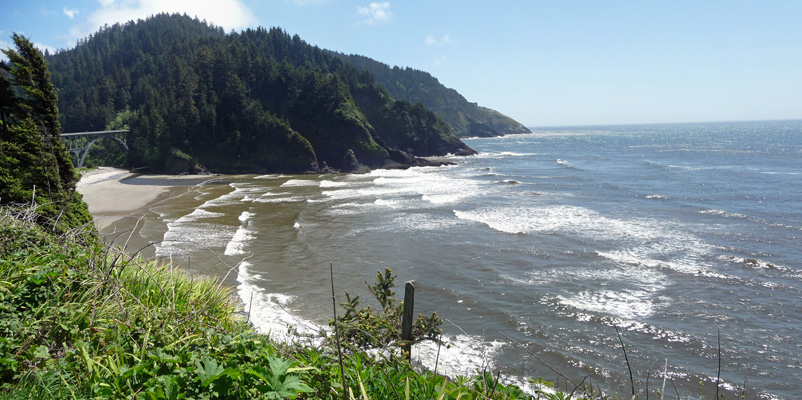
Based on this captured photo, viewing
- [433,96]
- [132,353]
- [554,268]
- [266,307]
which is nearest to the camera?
[132,353]

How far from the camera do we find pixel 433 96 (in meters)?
189

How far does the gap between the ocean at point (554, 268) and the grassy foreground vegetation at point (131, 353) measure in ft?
2.94

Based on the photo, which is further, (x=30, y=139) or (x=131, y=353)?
(x=30, y=139)

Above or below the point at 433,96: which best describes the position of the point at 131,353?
below

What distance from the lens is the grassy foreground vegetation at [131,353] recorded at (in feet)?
9.52

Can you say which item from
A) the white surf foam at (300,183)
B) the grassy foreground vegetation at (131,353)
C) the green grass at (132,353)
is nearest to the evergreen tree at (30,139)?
the green grass at (132,353)

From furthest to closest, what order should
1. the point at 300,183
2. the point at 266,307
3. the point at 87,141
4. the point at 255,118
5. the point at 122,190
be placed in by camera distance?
1. the point at 255,118
2. the point at 87,141
3. the point at 300,183
4. the point at 122,190
5. the point at 266,307

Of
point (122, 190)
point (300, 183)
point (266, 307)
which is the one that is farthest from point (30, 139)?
point (300, 183)

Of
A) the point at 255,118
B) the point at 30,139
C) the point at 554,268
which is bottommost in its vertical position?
the point at 554,268

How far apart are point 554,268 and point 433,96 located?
17920 centimetres

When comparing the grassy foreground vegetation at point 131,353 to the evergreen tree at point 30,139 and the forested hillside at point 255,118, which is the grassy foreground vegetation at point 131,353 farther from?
the forested hillside at point 255,118

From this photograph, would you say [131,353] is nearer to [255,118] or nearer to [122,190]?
[122,190]

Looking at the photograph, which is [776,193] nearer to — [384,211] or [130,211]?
[384,211]

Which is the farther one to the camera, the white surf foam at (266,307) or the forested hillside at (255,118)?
the forested hillside at (255,118)
